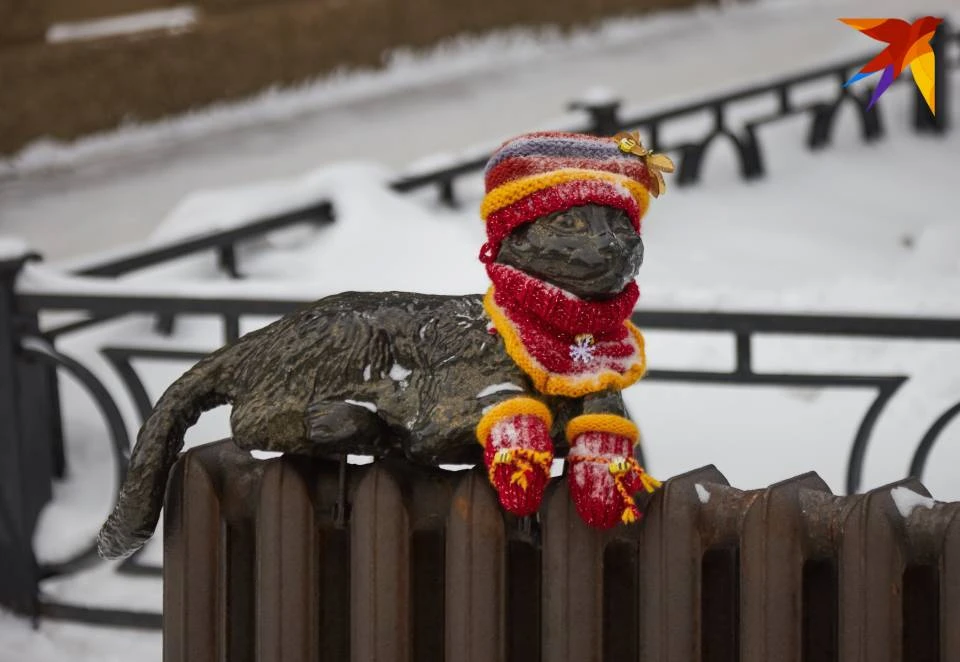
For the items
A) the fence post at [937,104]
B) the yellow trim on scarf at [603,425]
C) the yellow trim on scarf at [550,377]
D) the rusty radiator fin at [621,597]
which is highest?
the fence post at [937,104]

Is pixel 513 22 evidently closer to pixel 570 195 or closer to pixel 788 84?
pixel 788 84

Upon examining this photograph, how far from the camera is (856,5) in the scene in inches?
443

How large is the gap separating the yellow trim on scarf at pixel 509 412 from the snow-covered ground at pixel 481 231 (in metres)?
1.51

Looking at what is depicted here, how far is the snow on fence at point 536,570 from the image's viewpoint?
208cm

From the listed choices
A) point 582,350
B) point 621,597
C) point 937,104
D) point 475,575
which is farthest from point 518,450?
point 937,104

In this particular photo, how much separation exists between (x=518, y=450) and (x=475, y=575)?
0.90 ft

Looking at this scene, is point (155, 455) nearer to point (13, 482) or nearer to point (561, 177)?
point (561, 177)

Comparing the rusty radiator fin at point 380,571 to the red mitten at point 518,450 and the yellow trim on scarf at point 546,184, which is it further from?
the yellow trim on scarf at point 546,184

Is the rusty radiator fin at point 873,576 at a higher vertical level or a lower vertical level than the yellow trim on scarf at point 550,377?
lower

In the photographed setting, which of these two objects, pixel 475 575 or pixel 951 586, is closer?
pixel 951 586

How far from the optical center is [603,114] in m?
6.12

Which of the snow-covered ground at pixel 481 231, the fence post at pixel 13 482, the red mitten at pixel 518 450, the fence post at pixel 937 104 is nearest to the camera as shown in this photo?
the red mitten at pixel 518 450

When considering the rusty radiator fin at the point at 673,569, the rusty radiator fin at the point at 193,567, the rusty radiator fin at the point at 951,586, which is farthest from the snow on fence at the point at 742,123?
the rusty radiator fin at the point at 951,586

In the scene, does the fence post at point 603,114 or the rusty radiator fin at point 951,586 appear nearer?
the rusty radiator fin at point 951,586
